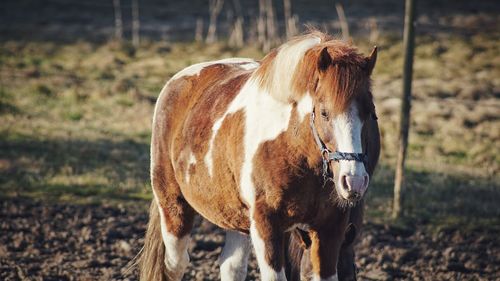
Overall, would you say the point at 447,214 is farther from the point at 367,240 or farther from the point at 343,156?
the point at 343,156

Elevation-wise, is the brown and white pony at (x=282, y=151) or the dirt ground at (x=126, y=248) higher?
the brown and white pony at (x=282, y=151)

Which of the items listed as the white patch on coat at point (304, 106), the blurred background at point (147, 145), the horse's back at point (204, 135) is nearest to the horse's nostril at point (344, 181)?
the white patch on coat at point (304, 106)

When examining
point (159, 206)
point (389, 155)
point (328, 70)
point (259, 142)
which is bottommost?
point (389, 155)

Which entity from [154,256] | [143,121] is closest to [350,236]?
[154,256]

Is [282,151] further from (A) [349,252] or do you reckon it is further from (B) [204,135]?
(A) [349,252]

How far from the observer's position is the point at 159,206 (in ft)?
17.9

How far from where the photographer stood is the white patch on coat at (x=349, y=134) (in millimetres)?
3496

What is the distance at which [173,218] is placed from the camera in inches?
211

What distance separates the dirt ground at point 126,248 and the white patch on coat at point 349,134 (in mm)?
3047

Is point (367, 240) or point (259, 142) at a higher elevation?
point (259, 142)

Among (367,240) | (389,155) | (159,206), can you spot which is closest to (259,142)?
(159,206)

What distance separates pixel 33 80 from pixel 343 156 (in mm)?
16709

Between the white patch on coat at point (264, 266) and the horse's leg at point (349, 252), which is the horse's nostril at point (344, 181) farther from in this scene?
the horse's leg at point (349, 252)

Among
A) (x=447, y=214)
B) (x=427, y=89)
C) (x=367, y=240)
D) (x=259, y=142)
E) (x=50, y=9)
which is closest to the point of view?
(x=259, y=142)
